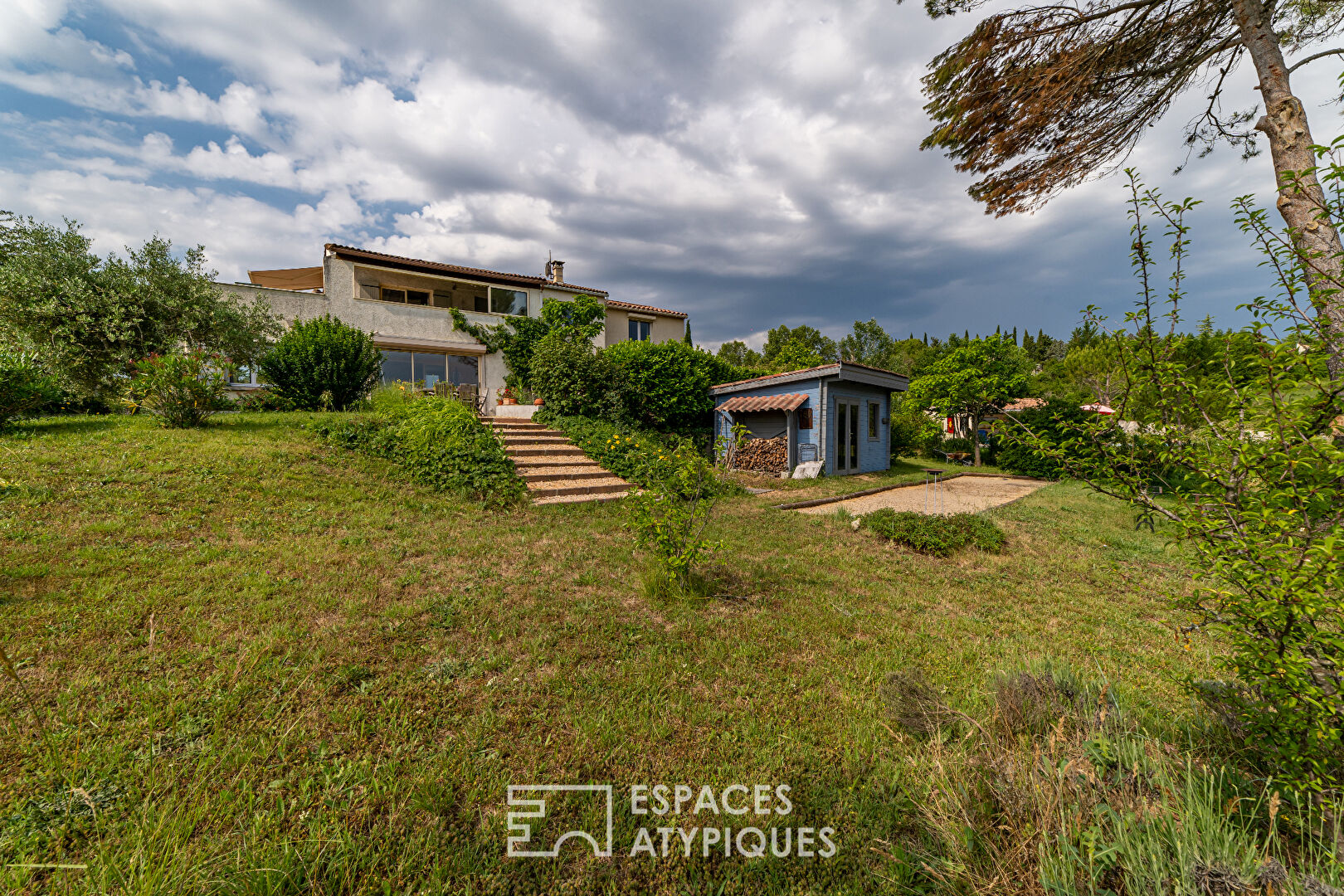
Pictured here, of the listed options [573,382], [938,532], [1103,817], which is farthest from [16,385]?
[938,532]

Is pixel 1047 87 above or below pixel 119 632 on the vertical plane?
above

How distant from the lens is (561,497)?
28.6 ft

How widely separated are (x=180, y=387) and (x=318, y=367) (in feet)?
16.1

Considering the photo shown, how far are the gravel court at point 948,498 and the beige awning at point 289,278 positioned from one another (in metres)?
26.2

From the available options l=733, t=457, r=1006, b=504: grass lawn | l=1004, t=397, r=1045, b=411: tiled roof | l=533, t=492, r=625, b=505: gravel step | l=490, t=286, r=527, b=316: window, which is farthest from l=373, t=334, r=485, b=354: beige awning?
l=1004, t=397, r=1045, b=411: tiled roof

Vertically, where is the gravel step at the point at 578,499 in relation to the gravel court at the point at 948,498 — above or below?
above

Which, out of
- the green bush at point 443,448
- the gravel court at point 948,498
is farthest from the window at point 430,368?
the gravel court at point 948,498

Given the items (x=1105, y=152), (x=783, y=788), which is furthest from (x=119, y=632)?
(x=1105, y=152)

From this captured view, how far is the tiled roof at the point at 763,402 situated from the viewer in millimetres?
14508

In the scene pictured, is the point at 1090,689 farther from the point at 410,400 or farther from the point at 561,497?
the point at 410,400

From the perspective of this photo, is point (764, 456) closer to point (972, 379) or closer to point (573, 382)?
point (573, 382)

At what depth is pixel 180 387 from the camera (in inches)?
336

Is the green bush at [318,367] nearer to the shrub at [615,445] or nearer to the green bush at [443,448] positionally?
the green bush at [443,448]

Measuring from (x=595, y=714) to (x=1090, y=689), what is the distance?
3121 mm
